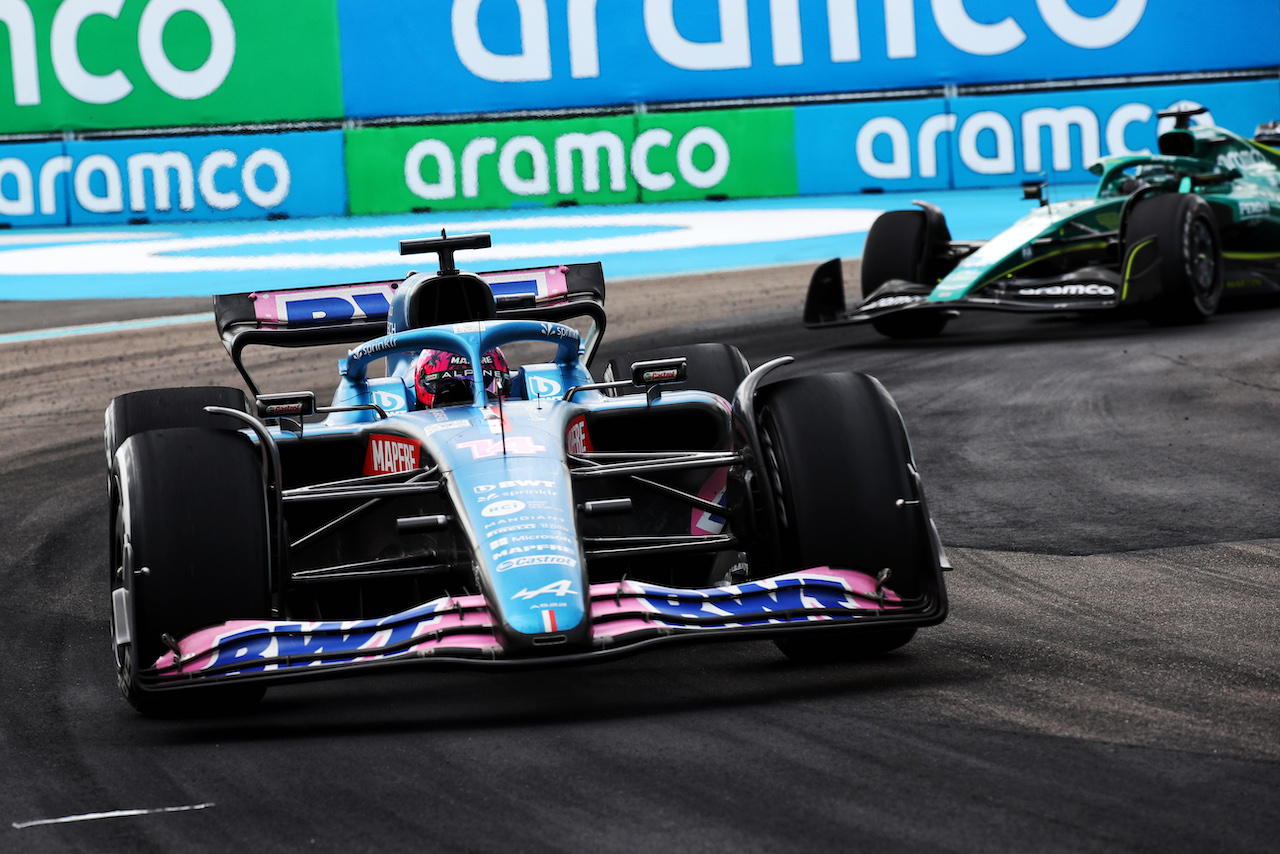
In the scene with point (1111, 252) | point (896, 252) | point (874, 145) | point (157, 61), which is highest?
point (157, 61)

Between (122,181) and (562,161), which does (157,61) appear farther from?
(562,161)

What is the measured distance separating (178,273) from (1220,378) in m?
11.4

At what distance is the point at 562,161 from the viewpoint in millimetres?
21844

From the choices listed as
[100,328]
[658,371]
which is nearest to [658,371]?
[658,371]

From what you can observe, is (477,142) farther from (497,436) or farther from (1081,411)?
(497,436)

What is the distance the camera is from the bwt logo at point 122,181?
837 inches

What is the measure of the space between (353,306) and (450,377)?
1.52 metres

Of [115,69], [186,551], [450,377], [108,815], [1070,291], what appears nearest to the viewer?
[108,815]

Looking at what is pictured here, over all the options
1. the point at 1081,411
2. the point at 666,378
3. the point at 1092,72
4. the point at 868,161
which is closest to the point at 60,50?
the point at 868,161

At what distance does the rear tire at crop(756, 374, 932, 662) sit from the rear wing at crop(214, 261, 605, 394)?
1943 millimetres

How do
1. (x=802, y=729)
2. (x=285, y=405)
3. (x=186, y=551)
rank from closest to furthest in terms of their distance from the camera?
1. (x=802, y=729)
2. (x=186, y=551)
3. (x=285, y=405)

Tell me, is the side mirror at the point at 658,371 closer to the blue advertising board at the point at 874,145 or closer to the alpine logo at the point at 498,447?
the alpine logo at the point at 498,447

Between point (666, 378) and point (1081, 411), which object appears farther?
point (1081, 411)

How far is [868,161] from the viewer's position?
72.1ft
